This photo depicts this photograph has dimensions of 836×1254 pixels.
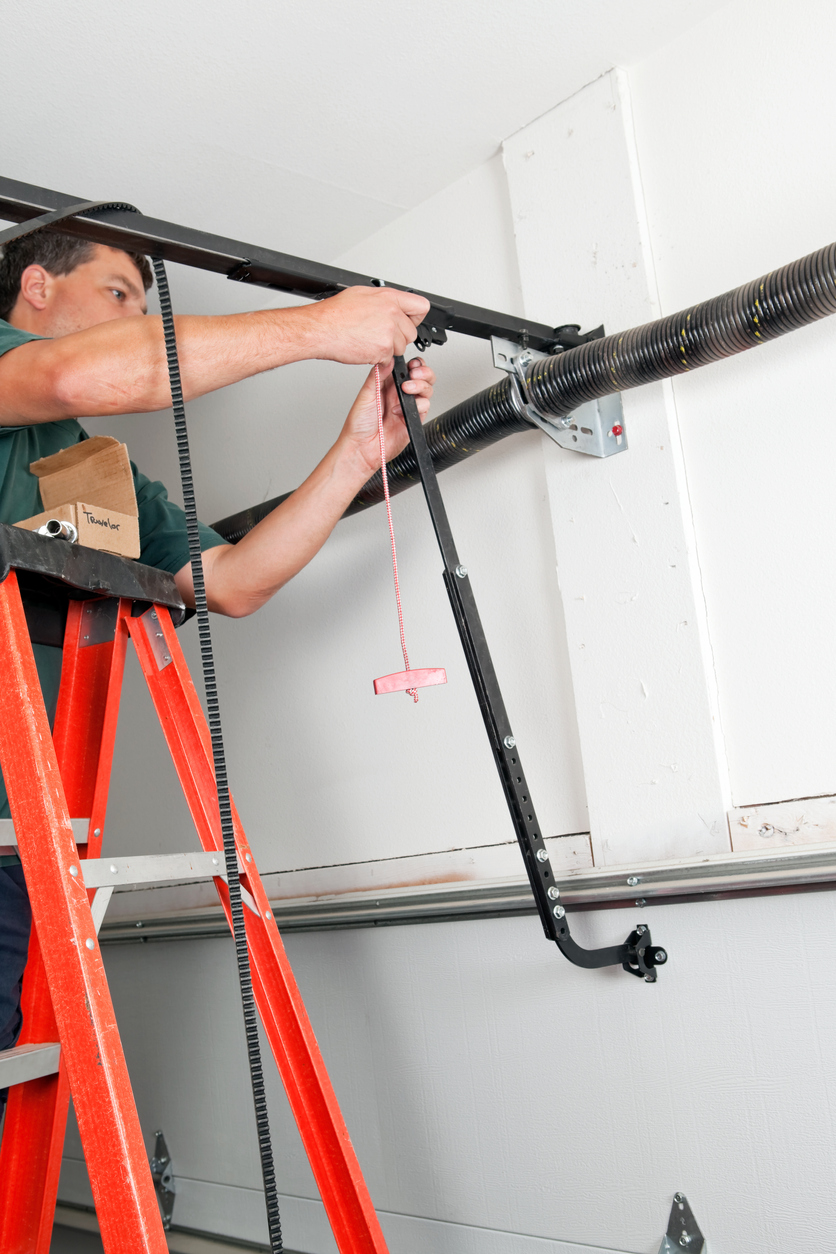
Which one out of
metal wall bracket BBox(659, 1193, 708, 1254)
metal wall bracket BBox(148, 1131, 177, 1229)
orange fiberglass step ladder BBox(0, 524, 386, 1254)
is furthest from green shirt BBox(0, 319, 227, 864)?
metal wall bracket BBox(148, 1131, 177, 1229)

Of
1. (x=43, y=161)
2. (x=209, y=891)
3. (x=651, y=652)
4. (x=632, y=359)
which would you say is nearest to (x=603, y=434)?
(x=632, y=359)

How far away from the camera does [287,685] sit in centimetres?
209

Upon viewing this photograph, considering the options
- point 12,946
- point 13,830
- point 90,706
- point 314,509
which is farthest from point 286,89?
point 12,946

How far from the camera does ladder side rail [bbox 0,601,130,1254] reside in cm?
109

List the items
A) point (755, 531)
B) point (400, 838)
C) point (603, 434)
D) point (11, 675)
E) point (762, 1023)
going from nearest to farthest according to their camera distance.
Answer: point (11, 675), point (762, 1023), point (755, 531), point (603, 434), point (400, 838)

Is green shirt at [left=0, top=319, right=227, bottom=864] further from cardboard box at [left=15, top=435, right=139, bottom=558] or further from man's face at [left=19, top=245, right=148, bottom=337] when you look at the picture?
man's face at [left=19, top=245, right=148, bottom=337]

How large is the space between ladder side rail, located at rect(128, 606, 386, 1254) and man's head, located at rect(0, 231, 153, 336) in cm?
62

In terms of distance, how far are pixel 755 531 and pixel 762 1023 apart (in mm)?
681

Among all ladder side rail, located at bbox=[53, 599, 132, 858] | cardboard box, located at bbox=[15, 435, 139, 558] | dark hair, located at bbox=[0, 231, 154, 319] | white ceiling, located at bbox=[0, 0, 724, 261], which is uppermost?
white ceiling, located at bbox=[0, 0, 724, 261]

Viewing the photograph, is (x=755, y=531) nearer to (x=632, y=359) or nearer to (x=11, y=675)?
(x=632, y=359)

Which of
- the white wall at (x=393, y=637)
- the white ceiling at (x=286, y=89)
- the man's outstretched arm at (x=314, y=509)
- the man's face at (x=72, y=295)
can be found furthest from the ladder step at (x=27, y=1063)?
the white ceiling at (x=286, y=89)

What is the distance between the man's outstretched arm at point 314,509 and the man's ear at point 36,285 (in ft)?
1.69

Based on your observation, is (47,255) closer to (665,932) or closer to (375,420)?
(375,420)

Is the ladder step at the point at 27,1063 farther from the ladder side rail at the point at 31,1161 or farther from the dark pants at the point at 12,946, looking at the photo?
the dark pants at the point at 12,946
